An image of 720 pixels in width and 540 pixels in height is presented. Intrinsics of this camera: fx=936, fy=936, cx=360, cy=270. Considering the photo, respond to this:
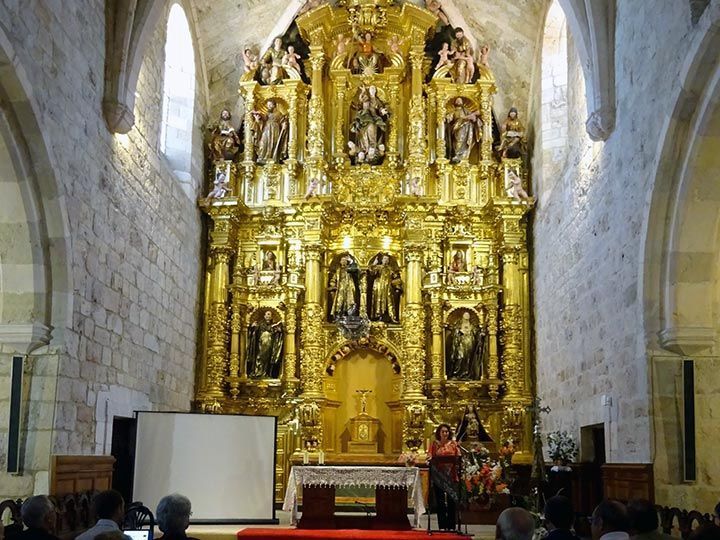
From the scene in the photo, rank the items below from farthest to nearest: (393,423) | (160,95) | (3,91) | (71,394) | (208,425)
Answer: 1. (393,423)
2. (160,95)
3. (208,425)
4. (71,394)
5. (3,91)

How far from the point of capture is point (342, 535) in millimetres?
11258

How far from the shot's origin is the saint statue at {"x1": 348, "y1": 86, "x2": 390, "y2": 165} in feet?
58.4

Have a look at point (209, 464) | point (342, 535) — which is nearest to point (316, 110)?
point (209, 464)

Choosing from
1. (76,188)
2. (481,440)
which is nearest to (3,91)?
(76,188)

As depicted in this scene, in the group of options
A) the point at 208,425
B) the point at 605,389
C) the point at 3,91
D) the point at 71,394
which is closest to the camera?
the point at 3,91

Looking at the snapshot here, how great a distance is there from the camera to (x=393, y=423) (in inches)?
675

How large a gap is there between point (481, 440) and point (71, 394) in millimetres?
8026

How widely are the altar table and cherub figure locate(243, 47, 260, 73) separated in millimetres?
8723

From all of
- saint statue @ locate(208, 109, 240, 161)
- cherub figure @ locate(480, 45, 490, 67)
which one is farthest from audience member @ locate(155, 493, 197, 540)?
cherub figure @ locate(480, 45, 490, 67)

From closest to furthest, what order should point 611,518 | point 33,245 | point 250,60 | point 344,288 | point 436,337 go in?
point 611,518 < point 33,245 < point 436,337 < point 344,288 < point 250,60

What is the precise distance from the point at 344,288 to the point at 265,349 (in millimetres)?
1849

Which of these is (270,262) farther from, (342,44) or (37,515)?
(37,515)

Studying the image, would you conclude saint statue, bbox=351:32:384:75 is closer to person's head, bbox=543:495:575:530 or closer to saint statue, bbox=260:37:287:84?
saint statue, bbox=260:37:287:84

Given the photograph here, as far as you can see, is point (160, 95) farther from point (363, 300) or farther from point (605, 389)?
point (605, 389)
